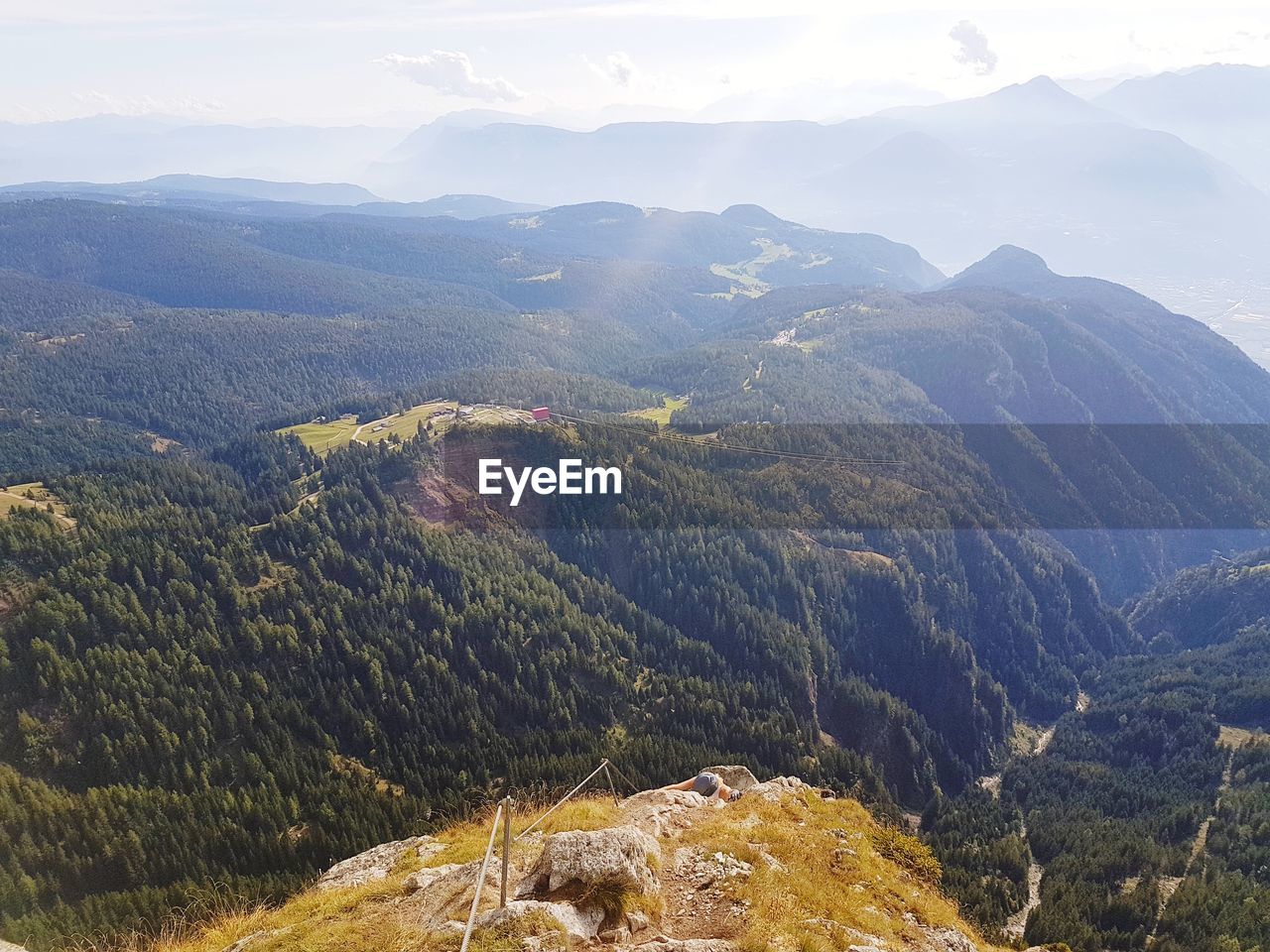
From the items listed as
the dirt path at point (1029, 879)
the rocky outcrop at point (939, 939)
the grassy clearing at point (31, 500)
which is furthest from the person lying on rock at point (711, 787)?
the grassy clearing at point (31, 500)

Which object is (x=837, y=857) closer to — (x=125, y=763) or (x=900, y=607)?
(x=125, y=763)

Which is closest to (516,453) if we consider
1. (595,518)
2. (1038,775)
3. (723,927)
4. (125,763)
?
(595,518)

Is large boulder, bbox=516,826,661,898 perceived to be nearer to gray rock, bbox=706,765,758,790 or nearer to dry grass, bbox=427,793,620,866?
dry grass, bbox=427,793,620,866

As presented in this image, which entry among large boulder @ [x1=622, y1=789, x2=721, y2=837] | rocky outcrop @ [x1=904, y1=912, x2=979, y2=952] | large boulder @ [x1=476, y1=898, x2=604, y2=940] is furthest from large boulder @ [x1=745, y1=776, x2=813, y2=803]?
large boulder @ [x1=476, y1=898, x2=604, y2=940]

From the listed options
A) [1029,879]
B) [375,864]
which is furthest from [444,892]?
[1029,879]

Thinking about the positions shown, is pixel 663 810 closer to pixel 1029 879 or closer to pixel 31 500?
pixel 1029 879

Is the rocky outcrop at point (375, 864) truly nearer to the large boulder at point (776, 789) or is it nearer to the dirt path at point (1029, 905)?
the large boulder at point (776, 789)
